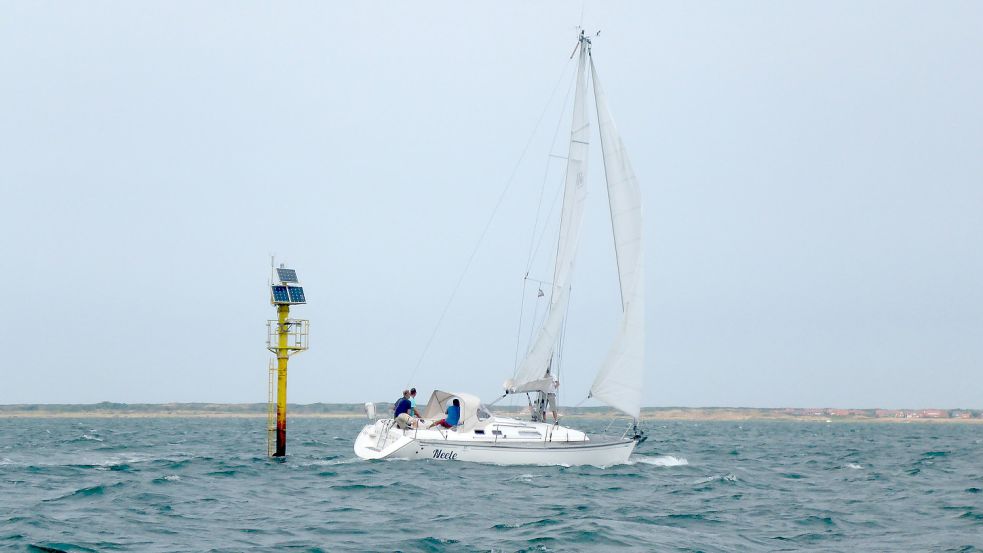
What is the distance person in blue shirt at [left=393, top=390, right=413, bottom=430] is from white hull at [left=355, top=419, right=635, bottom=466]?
0.91ft

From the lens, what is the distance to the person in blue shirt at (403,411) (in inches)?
1262

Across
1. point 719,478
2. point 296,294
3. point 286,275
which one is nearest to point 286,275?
point 286,275

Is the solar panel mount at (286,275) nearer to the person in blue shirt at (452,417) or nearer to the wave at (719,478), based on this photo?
the person in blue shirt at (452,417)

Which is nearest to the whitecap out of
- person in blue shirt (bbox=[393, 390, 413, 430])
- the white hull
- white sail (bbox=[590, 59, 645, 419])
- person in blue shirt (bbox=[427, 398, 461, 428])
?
white sail (bbox=[590, 59, 645, 419])

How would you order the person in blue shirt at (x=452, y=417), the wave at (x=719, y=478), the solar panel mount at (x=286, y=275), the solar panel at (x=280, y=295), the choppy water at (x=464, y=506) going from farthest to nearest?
the solar panel mount at (x=286, y=275), the solar panel at (x=280, y=295), the person in blue shirt at (x=452, y=417), the wave at (x=719, y=478), the choppy water at (x=464, y=506)

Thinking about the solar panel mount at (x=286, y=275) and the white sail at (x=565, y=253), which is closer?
the solar panel mount at (x=286, y=275)

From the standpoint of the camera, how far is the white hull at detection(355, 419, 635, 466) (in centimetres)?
3058

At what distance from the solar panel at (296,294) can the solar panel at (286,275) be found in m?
0.28

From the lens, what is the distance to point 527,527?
20062mm

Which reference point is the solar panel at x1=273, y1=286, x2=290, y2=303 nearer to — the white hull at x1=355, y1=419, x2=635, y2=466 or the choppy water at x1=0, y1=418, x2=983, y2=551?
the choppy water at x1=0, y1=418, x2=983, y2=551

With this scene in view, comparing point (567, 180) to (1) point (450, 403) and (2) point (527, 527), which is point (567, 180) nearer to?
(1) point (450, 403)

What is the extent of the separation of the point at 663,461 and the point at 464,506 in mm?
15805

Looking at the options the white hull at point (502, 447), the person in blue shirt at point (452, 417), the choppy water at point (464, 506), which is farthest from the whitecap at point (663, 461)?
the person in blue shirt at point (452, 417)

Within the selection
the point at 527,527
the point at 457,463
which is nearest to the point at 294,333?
the point at 457,463
